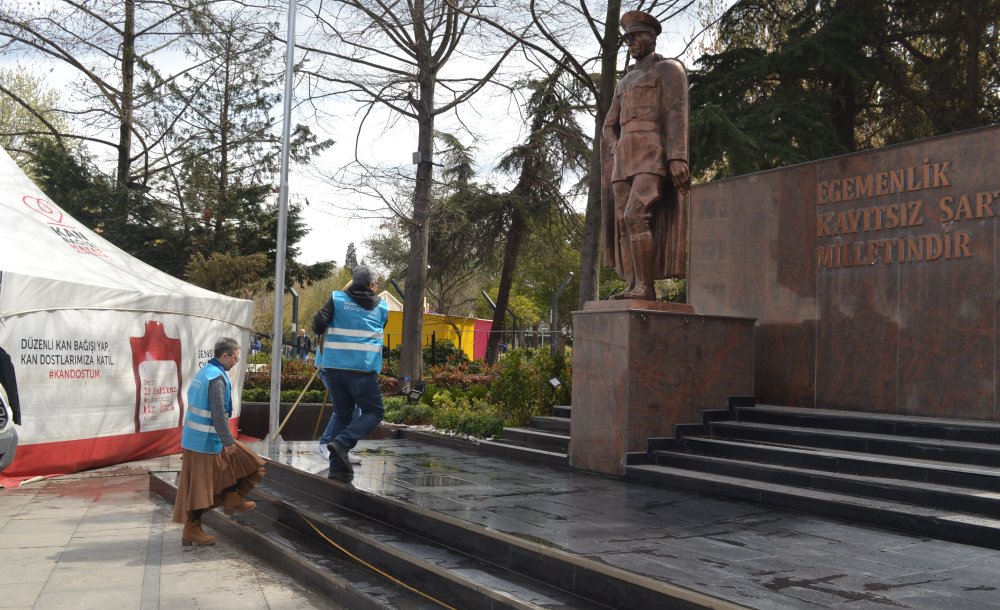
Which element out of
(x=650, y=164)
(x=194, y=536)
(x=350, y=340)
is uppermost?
(x=650, y=164)

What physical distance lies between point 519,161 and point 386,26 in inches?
343

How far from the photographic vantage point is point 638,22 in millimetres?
8633

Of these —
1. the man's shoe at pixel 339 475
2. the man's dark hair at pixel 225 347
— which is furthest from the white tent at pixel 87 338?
the man's shoe at pixel 339 475

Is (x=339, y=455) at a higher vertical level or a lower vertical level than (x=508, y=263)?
lower

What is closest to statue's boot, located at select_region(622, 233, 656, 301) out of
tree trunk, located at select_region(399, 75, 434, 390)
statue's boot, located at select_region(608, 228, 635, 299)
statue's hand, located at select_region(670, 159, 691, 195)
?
statue's boot, located at select_region(608, 228, 635, 299)

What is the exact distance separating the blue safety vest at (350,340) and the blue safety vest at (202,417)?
3.51 ft

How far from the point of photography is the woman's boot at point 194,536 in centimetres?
698

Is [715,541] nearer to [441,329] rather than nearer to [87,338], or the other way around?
[87,338]

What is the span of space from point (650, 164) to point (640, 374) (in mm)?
2147

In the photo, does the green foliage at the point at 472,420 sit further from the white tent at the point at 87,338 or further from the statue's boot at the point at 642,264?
the white tent at the point at 87,338

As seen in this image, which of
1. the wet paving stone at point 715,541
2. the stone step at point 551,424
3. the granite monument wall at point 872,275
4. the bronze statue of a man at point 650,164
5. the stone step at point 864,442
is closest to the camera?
the wet paving stone at point 715,541

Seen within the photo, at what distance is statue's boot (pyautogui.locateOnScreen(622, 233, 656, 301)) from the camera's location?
869 centimetres

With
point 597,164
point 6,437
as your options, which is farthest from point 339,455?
point 597,164

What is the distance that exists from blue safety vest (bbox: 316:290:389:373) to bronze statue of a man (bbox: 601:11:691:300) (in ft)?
8.57
